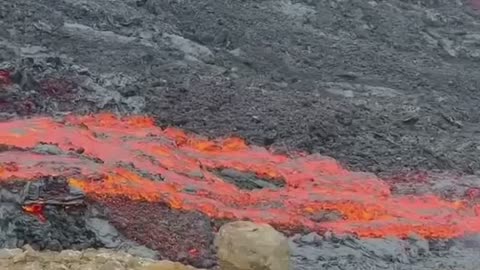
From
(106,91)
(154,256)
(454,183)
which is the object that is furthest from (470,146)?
(154,256)

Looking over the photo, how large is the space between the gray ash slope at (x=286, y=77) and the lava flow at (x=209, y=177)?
1.33 ft

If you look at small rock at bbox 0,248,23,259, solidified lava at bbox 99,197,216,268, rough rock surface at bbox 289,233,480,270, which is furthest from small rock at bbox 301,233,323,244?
small rock at bbox 0,248,23,259

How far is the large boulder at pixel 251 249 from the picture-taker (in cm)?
543

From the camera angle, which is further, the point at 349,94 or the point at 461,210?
the point at 349,94

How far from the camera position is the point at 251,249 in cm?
544

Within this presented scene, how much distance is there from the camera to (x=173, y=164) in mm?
10711

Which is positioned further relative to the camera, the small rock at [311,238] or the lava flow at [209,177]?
the lava flow at [209,177]

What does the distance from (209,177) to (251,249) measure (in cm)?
517

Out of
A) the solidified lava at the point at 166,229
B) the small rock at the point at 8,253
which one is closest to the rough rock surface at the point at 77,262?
the small rock at the point at 8,253

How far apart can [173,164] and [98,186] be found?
1744mm

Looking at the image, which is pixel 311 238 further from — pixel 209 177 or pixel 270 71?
pixel 270 71

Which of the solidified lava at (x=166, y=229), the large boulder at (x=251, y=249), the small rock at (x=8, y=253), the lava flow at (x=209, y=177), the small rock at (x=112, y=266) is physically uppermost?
the large boulder at (x=251, y=249)

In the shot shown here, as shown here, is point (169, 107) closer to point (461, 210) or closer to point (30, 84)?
point (30, 84)

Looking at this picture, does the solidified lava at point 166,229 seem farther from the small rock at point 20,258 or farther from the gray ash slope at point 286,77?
the small rock at point 20,258
